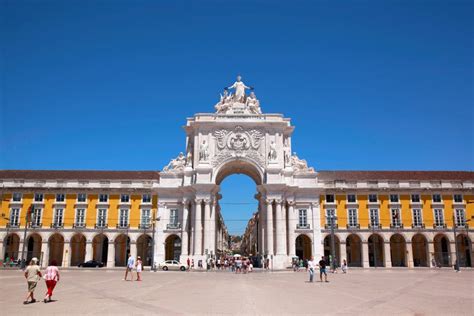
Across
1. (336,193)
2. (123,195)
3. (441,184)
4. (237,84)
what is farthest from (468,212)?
(123,195)

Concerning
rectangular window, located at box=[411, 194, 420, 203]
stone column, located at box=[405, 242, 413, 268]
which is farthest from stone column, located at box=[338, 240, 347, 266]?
rectangular window, located at box=[411, 194, 420, 203]

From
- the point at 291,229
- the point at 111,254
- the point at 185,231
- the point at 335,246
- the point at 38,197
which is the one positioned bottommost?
the point at 111,254

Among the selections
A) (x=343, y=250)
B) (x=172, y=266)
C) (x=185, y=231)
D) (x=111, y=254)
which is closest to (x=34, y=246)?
(x=111, y=254)

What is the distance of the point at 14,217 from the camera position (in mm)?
61312

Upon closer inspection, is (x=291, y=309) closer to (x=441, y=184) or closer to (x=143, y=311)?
(x=143, y=311)

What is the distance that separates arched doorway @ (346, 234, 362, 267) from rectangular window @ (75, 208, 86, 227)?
3897 centimetres

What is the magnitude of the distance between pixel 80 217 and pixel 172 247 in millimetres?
14059

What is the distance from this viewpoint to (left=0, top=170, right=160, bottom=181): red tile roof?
65562mm

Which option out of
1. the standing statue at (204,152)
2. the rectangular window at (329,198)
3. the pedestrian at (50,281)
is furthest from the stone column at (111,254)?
the pedestrian at (50,281)

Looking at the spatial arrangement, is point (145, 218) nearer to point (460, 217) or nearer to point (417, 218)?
point (417, 218)

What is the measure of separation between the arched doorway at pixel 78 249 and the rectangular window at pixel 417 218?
48.0 m

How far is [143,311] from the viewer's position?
46.6ft

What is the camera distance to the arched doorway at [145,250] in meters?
63.0

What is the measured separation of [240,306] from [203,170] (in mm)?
43423
